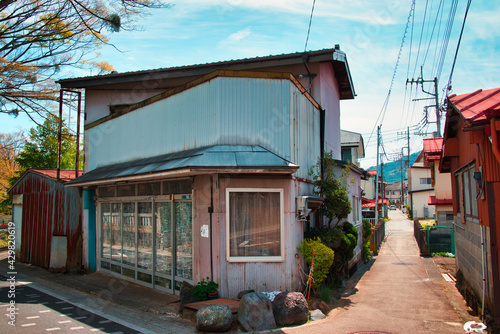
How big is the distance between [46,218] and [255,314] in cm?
1212

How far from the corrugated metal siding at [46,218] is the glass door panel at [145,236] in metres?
4.07

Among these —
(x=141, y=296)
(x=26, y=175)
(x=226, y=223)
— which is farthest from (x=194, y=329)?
(x=26, y=175)

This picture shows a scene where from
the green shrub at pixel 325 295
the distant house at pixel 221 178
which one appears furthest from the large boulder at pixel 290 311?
the green shrub at pixel 325 295

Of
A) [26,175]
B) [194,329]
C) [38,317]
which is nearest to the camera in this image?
[194,329]

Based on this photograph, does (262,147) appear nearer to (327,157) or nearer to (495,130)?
(327,157)

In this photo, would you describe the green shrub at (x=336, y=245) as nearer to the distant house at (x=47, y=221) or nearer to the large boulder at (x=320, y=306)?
the large boulder at (x=320, y=306)

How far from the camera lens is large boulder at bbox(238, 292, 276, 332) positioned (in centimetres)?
691

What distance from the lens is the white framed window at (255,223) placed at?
8398mm

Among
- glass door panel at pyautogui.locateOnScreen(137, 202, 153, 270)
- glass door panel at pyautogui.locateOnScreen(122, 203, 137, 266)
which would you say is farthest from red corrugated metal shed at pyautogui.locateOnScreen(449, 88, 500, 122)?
glass door panel at pyautogui.locateOnScreen(122, 203, 137, 266)

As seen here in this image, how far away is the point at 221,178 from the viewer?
8461 mm

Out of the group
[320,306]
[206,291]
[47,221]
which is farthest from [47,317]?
[47,221]

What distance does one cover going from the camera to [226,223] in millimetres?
8367

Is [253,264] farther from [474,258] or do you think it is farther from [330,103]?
[330,103]

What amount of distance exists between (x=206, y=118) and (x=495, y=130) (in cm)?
589
